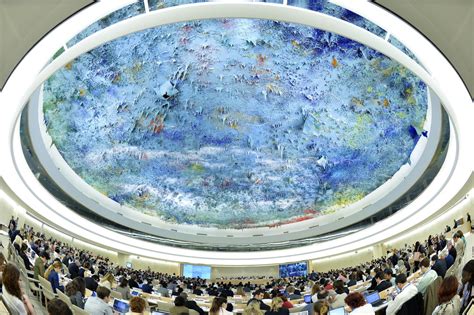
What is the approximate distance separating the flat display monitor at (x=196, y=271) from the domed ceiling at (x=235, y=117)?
11592 mm

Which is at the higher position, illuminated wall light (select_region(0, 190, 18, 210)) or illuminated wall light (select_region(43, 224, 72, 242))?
illuminated wall light (select_region(43, 224, 72, 242))

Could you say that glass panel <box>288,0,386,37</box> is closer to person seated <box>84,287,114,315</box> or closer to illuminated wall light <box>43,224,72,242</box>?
person seated <box>84,287,114,315</box>

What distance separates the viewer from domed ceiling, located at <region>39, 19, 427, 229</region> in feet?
39.9

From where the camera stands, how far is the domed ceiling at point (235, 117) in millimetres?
12156

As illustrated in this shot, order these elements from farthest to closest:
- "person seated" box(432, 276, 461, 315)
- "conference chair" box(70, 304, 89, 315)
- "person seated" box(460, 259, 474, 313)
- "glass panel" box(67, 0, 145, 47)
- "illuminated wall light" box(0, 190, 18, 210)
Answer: "illuminated wall light" box(0, 190, 18, 210) → "conference chair" box(70, 304, 89, 315) → "glass panel" box(67, 0, 145, 47) → "person seated" box(460, 259, 474, 313) → "person seated" box(432, 276, 461, 315)

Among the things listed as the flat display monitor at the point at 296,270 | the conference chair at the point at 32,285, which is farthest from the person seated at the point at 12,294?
the flat display monitor at the point at 296,270

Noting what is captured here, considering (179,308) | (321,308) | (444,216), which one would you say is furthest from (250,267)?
(321,308)

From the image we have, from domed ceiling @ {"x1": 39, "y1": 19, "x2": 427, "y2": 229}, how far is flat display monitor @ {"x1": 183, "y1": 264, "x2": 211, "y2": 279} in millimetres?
11592

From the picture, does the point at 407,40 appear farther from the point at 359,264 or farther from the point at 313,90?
the point at 359,264

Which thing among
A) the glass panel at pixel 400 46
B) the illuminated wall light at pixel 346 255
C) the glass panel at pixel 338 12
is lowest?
the glass panel at pixel 400 46

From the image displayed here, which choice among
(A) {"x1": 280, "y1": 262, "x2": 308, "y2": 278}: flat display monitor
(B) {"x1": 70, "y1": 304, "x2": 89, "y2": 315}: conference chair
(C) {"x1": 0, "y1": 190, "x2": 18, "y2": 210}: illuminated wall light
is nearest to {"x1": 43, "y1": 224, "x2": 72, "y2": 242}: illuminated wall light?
(C) {"x1": 0, "y1": 190, "x2": 18, "y2": 210}: illuminated wall light

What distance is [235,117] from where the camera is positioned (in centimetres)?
1588

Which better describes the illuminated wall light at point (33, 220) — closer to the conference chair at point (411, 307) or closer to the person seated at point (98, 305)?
the person seated at point (98, 305)

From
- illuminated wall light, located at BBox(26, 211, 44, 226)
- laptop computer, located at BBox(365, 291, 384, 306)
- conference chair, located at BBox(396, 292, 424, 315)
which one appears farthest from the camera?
illuminated wall light, located at BBox(26, 211, 44, 226)
